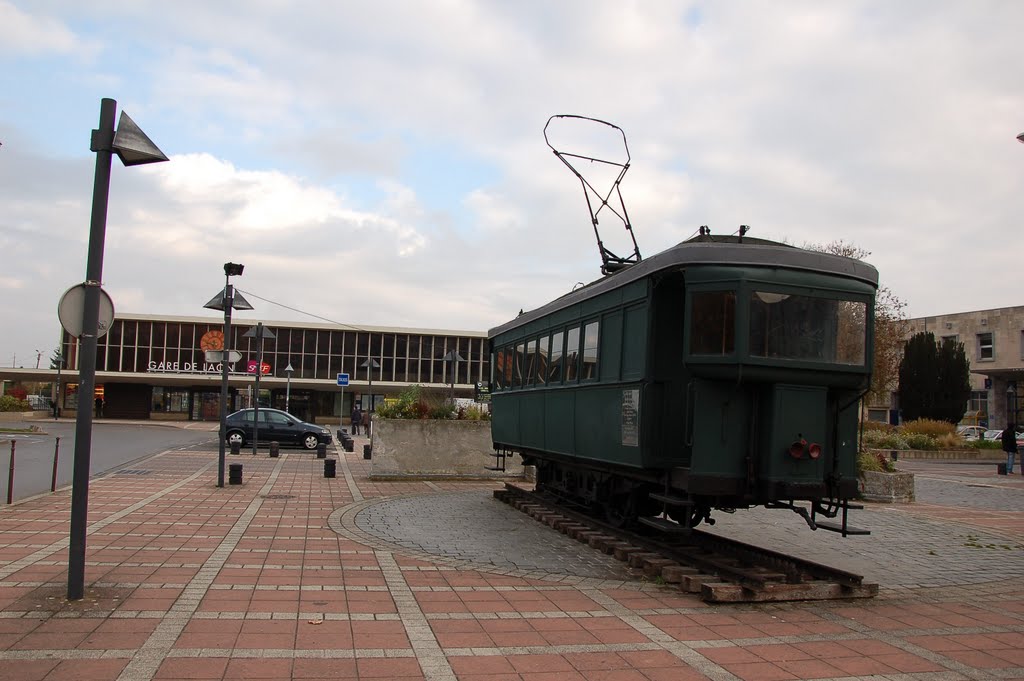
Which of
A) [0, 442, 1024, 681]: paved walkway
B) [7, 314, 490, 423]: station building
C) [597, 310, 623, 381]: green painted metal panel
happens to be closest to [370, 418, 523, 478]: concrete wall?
[0, 442, 1024, 681]: paved walkway

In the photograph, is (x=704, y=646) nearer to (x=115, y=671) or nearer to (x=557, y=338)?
(x=115, y=671)

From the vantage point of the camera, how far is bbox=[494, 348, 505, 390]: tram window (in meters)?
14.9

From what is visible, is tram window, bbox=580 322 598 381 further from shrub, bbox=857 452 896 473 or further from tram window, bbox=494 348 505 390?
shrub, bbox=857 452 896 473

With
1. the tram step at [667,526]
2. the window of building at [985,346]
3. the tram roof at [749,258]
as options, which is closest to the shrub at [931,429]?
the window of building at [985,346]

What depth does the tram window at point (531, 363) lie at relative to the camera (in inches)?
498

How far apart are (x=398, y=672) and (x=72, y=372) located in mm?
62213

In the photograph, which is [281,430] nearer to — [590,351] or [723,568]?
[590,351]

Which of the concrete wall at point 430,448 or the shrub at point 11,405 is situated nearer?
the concrete wall at point 430,448

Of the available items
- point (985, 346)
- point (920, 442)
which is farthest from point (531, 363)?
point (985, 346)

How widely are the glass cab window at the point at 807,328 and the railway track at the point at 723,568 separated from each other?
6.35 ft

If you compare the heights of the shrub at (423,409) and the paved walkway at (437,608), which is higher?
the shrub at (423,409)

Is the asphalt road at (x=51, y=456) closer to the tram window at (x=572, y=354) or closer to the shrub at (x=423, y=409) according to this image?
the shrub at (x=423, y=409)

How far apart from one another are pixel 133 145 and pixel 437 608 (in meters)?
4.26

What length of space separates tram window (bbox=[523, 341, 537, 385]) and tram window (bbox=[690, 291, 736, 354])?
16.5 ft
